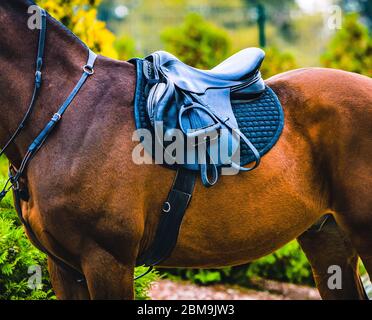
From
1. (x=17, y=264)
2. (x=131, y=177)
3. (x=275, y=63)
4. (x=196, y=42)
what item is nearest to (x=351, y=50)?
(x=275, y=63)

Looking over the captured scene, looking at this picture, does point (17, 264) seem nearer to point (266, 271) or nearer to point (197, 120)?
point (197, 120)

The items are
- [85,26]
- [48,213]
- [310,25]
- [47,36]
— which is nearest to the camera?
[48,213]

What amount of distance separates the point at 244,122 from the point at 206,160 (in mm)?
318

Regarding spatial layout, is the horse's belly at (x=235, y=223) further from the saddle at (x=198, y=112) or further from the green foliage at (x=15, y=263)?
the green foliage at (x=15, y=263)

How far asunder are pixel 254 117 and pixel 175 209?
642mm

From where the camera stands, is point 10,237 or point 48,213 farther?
point 10,237

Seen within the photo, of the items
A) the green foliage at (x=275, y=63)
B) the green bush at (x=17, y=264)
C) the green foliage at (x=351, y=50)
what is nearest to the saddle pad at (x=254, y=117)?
the green bush at (x=17, y=264)

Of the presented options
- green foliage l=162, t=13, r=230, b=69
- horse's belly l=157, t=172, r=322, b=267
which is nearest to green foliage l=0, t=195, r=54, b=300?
horse's belly l=157, t=172, r=322, b=267

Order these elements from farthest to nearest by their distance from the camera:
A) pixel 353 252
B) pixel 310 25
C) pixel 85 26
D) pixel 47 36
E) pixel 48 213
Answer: pixel 310 25, pixel 85 26, pixel 353 252, pixel 47 36, pixel 48 213

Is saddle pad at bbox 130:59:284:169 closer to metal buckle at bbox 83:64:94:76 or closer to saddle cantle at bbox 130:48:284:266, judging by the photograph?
saddle cantle at bbox 130:48:284:266

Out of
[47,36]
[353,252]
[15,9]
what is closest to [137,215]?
[47,36]

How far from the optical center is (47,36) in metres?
2.76

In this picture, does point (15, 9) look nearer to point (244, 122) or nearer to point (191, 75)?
point (191, 75)

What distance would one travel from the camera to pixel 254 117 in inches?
117
